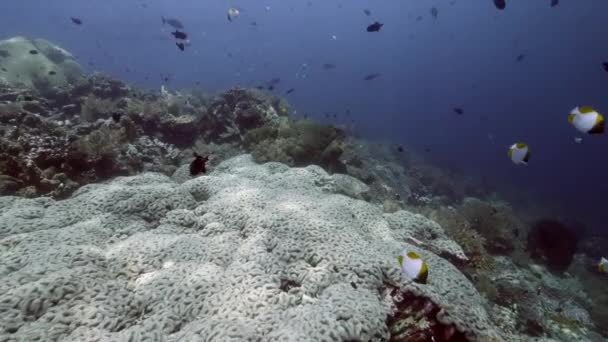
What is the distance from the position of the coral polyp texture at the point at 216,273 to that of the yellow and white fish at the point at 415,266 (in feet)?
1.79

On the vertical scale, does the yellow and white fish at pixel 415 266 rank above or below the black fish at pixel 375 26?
below

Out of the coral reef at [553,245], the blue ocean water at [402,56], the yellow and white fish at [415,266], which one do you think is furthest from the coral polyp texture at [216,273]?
the blue ocean water at [402,56]

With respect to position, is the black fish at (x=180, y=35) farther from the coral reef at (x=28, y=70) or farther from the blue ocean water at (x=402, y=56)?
the blue ocean water at (x=402, y=56)

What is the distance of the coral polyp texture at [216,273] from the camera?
292 centimetres

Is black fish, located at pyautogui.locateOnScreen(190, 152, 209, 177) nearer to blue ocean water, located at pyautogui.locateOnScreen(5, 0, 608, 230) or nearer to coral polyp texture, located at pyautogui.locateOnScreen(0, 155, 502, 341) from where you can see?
coral polyp texture, located at pyautogui.locateOnScreen(0, 155, 502, 341)

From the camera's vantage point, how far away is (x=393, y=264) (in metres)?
3.90

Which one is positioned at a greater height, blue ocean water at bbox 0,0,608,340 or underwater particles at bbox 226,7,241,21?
blue ocean water at bbox 0,0,608,340

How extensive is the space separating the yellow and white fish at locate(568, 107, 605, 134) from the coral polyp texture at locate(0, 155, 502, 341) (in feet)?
8.57

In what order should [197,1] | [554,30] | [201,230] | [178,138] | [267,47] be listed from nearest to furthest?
[201,230] → [178,138] → [197,1] → [554,30] → [267,47]

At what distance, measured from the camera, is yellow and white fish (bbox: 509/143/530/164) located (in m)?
4.94

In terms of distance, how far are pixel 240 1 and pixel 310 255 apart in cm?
10482

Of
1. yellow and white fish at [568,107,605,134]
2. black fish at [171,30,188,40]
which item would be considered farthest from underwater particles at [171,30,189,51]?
yellow and white fish at [568,107,605,134]

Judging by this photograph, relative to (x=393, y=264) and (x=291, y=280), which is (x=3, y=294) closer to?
(x=291, y=280)

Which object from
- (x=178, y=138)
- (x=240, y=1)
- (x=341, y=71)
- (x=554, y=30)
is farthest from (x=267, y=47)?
(x=178, y=138)
